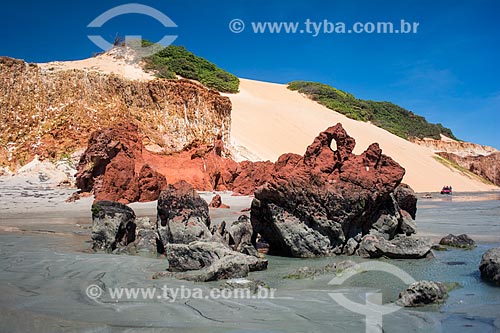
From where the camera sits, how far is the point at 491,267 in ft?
16.8

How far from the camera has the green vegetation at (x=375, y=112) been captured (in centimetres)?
5975

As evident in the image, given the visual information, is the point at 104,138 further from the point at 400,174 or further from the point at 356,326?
the point at 356,326

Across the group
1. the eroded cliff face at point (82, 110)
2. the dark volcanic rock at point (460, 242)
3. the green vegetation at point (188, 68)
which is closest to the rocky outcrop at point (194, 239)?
the dark volcanic rock at point (460, 242)

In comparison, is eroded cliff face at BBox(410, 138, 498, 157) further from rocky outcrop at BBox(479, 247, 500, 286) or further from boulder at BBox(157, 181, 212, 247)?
rocky outcrop at BBox(479, 247, 500, 286)

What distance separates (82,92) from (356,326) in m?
24.2

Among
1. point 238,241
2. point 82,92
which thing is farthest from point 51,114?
point 238,241

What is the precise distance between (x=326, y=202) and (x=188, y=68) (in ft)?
134

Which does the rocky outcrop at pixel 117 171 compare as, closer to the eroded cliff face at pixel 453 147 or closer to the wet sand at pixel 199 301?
the wet sand at pixel 199 301

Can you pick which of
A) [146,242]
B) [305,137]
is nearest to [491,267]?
[146,242]

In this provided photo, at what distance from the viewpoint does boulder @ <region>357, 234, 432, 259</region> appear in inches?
265

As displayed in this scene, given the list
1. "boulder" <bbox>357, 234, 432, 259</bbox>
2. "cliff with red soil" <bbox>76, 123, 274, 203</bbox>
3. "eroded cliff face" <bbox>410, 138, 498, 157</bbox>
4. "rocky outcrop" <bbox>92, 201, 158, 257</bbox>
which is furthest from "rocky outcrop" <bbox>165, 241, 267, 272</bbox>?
"eroded cliff face" <bbox>410, 138, 498, 157</bbox>

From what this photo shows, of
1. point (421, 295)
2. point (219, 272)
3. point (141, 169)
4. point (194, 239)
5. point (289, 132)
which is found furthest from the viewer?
point (289, 132)

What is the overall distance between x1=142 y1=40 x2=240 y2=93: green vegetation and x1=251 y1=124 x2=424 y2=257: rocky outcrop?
30.3m

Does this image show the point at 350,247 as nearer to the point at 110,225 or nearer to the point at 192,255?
the point at 192,255
